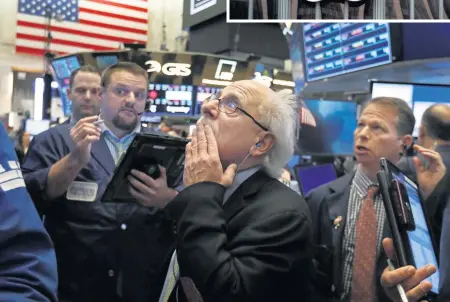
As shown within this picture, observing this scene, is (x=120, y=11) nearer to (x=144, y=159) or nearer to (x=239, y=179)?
(x=144, y=159)

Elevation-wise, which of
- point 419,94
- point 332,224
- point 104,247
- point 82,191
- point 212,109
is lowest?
point 104,247

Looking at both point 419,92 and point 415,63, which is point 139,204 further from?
point 415,63

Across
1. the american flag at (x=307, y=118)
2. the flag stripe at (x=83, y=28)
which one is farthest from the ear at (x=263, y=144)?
the flag stripe at (x=83, y=28)

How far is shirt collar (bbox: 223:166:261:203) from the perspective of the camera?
1.59 m

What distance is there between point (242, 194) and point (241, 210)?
6cm

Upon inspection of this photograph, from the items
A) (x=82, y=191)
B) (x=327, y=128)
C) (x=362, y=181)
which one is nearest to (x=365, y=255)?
(x=362, y=181)

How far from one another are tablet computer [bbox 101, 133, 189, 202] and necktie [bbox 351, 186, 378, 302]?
0.77m

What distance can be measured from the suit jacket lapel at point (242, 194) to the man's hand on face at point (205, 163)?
0.21ft

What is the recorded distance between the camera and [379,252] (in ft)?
6.64

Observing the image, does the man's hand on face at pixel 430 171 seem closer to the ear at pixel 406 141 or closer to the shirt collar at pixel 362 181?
the shirt collar at pixel 362 181

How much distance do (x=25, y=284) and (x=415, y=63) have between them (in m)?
4.92

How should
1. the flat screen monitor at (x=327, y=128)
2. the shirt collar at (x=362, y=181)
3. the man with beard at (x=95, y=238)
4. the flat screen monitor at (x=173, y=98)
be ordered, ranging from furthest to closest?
the flat screen monitor at (x=173, y=98), the flat screen monitor at (x=327, y=128), the shirt collar at (x=362, y=181), the man with beard at (x=95, y=238)

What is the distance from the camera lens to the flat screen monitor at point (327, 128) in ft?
13.8

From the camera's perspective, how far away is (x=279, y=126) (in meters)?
1.67
